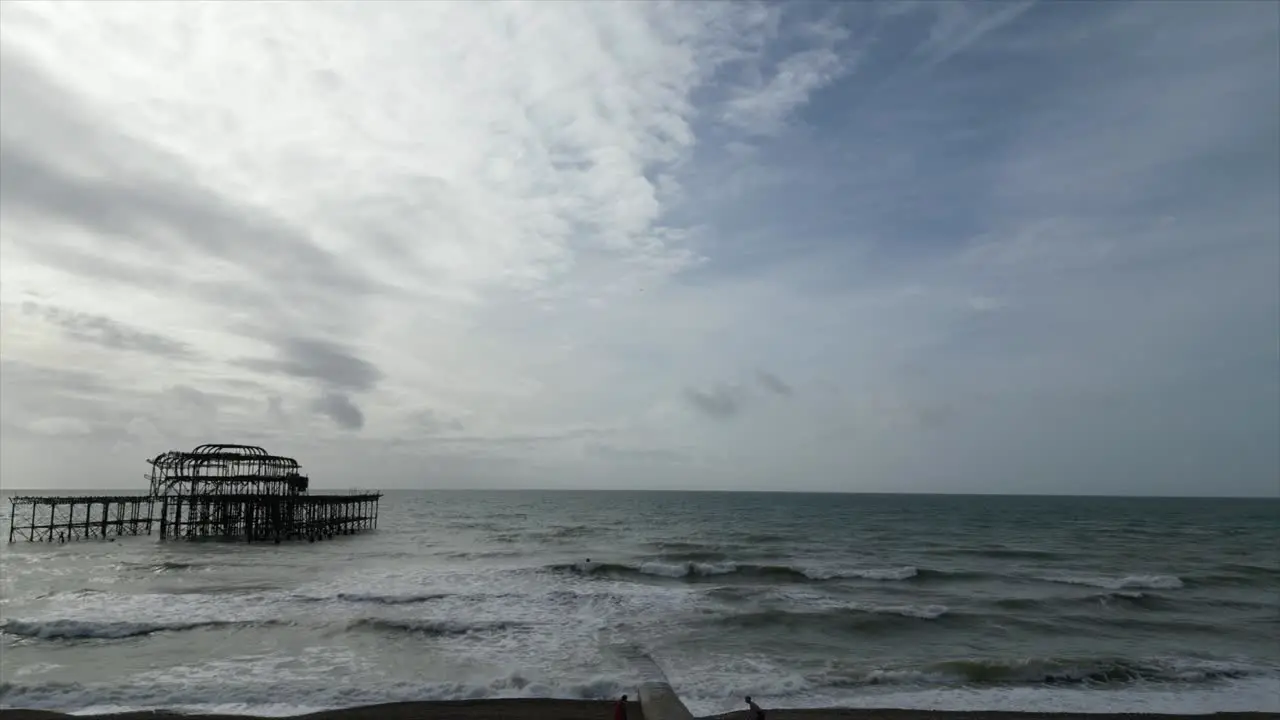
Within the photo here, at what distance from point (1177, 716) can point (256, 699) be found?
19655 millimetres

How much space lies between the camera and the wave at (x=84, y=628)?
20484 millimetres

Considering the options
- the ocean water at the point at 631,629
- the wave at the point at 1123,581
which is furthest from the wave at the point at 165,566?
the wave at the point at 1123,581

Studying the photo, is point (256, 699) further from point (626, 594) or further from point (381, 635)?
point (626, 594)

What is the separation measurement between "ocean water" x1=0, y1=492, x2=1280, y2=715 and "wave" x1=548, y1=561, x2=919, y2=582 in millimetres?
161

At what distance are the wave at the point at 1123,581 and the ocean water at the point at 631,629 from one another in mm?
192

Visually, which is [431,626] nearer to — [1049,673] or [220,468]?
[1049,673]

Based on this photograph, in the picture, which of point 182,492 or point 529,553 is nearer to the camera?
point 529,553

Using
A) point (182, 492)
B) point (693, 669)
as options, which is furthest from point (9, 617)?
point (182, 492)

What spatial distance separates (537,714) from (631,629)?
850cm

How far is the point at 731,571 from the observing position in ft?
120

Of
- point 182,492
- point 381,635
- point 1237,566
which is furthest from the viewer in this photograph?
point 182,492

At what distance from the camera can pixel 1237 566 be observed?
40.5 meters

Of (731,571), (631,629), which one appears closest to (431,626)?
(631,629)

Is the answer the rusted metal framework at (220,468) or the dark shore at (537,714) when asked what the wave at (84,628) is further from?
the rusted metal framework at (220,468)
